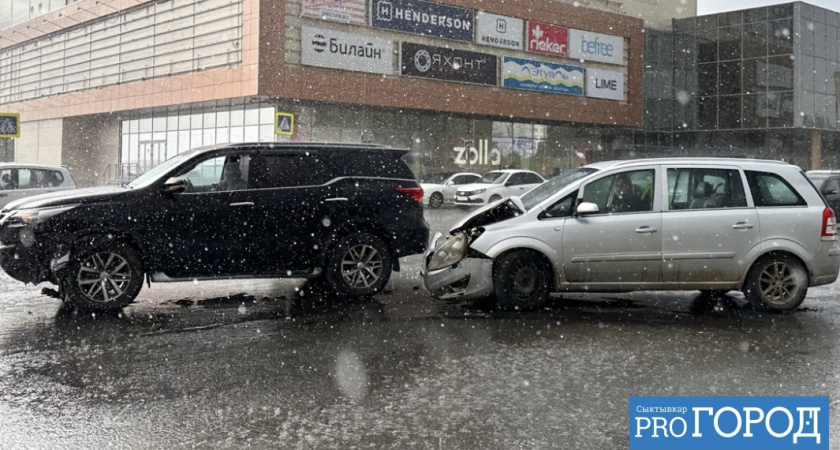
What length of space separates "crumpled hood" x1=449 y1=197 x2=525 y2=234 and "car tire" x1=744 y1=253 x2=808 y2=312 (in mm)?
2449

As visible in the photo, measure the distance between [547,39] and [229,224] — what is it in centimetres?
3678

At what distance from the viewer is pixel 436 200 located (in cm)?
3300

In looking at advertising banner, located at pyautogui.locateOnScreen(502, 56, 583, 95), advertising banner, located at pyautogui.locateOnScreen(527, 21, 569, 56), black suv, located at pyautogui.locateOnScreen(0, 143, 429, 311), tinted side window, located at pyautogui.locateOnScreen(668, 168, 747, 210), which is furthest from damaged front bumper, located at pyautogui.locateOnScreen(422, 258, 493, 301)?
advertising banner, located at pyautogui.locateOnScreen(527, 21, 569, 56)

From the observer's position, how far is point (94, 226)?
8.03 metres

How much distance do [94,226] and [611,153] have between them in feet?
148

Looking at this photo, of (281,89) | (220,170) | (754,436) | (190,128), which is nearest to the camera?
(754,436)

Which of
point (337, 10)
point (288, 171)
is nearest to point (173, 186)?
point (288, 171)

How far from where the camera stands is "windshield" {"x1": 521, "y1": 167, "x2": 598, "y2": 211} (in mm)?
8672

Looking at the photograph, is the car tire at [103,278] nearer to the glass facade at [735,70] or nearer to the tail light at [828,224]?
the tail light at [828,224]

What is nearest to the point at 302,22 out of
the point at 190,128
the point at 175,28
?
the point at 175,28

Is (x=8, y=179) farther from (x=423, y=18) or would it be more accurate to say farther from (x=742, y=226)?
(x=423, y=18)

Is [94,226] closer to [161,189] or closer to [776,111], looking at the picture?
[161,189]

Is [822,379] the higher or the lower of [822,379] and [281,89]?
the lower

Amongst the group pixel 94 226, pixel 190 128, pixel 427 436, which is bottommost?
pixel 427 436
